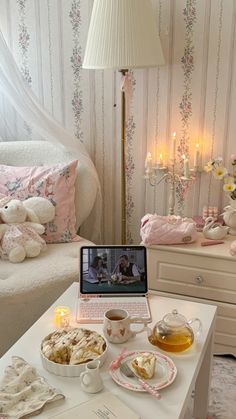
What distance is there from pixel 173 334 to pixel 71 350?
331mm

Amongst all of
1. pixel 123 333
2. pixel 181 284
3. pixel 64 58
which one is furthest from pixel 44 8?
pixel 123 333

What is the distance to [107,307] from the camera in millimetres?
1787

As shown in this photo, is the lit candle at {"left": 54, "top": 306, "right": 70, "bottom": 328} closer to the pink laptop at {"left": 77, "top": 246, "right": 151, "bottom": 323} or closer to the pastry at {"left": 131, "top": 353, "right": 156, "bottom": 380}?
the pink laptop at {"left": 77, "top": 246, "right": 151, "bottom": 323}

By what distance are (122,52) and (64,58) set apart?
2.22ft

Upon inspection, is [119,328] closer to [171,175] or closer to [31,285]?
[31,285]

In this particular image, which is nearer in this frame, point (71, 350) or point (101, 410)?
point (101, 410)

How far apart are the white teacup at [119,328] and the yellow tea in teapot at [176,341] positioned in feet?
0.29

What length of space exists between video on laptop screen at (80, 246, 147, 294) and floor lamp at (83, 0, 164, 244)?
36.1 inches

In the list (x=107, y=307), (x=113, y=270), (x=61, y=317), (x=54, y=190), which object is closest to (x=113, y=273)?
(x=113, y=270)

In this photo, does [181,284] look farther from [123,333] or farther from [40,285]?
[123,333]

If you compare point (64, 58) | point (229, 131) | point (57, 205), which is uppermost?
point (64, 58)

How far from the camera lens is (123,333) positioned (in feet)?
5.14

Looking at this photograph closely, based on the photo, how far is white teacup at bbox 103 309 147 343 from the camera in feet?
5.10

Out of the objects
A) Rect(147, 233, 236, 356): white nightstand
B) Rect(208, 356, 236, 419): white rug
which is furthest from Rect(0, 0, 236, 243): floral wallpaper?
Rect(208, 356, 236, 419): white rug
